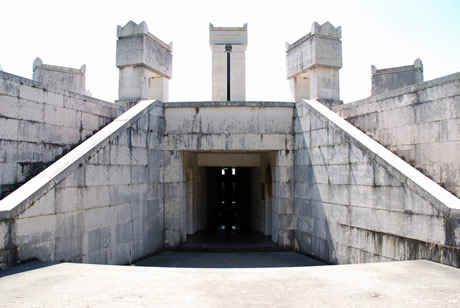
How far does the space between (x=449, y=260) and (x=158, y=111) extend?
7528 mm

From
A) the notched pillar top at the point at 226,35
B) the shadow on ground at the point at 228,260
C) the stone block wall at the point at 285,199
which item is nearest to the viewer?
the shadow on ground at the point at 228,260

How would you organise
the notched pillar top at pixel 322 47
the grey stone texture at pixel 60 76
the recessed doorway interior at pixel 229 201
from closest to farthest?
the recessed doorway interior at pixel 229 201 < the notched pillar top at pixel 322 47 < the grey stone texture at pixel 60 76

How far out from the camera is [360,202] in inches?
263

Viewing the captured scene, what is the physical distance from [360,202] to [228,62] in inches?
362

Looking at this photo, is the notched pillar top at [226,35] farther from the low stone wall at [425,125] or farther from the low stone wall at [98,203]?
the low stone wall at [425,125]

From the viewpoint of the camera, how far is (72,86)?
1419cm

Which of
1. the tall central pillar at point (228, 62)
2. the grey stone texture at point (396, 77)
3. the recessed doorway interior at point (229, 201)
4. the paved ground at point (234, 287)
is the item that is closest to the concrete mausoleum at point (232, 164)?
the recessed doorway interior at point (229, 201)

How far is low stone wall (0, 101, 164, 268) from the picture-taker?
4.89 metres

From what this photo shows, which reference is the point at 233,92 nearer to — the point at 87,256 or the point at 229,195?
the point at 229,195

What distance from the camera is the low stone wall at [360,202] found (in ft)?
16.4

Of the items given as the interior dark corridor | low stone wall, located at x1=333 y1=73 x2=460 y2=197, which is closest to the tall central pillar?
the interior dark corridor

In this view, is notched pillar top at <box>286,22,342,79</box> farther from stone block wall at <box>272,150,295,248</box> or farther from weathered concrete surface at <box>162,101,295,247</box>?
stone block wall at <box>272,150,295,248</box>

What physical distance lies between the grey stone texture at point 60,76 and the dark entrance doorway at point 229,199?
7089 mm

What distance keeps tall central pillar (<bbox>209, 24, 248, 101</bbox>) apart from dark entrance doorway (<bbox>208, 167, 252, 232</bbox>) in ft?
12.9
